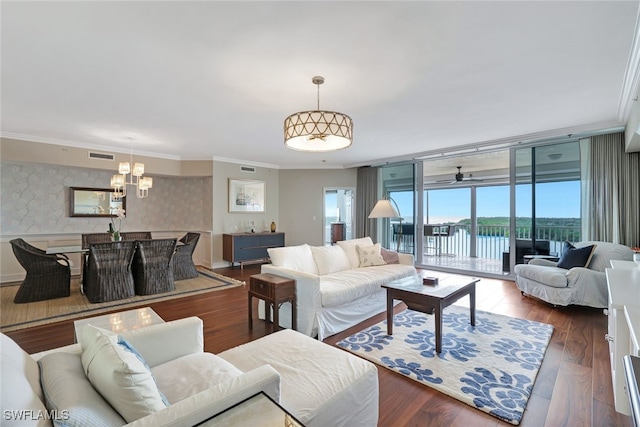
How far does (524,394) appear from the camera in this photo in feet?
6.73

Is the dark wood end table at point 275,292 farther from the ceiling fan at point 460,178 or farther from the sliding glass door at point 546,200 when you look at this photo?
the ceiling fan at point 460,178

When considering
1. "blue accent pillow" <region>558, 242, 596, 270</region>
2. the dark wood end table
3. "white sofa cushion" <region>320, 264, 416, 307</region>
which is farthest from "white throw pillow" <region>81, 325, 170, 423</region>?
"blue accent pillow" <region>558, 242, 596, 270</region>

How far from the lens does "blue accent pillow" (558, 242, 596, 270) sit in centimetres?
389

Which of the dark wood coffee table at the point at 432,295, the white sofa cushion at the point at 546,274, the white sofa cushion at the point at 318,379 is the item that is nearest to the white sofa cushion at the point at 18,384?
the white sofa cushion at the point at 318,379

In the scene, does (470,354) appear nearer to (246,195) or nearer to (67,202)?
(246,195)

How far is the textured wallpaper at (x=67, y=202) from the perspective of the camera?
17.0 ft

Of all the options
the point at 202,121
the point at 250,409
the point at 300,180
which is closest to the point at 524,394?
the point at 250,409

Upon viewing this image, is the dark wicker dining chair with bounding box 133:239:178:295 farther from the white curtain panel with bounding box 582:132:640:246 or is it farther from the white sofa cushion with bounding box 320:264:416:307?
the white curtain panel with bounding box 582:132:640:246

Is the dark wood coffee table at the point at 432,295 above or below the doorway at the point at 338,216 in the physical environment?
below

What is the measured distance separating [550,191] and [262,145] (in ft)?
17.1

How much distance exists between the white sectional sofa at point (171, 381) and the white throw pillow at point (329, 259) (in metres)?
1.86

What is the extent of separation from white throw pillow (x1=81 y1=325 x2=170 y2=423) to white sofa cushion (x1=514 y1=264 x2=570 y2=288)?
460cm

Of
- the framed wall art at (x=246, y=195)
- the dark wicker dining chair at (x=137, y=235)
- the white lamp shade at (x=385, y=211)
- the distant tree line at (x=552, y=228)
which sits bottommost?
the dark wicker dining chair at (x=137, y=235)

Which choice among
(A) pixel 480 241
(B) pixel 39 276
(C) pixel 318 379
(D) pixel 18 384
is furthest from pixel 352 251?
(A) pixel 480 241
